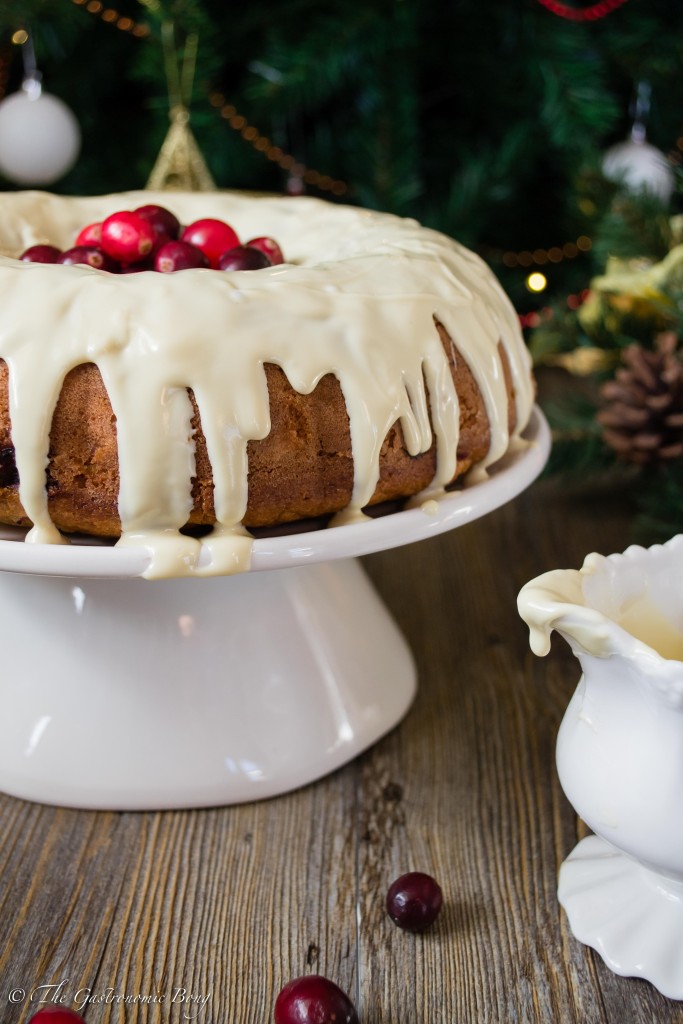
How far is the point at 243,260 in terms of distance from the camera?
0.94 m

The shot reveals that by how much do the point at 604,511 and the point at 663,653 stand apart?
0.85 m

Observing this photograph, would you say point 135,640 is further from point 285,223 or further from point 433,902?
point 285,223

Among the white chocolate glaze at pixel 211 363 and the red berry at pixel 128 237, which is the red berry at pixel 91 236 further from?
the white chocolate glaze at pixel 211 363

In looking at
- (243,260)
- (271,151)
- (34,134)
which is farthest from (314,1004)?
(271,151)

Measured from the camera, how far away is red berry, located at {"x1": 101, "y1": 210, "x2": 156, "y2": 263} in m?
0.99

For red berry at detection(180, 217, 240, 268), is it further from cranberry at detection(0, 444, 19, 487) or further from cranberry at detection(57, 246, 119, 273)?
cranberry at detection(0, 444, 19, 487)

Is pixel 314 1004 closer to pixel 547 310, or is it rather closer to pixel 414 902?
pixel 414 902

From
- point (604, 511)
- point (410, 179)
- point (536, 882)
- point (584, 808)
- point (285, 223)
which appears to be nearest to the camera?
point (584, 808)

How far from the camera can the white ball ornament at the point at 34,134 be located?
1.39m

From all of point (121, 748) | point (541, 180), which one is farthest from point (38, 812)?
point (541, 180)

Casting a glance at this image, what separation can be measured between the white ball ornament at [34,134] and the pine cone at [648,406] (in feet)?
2.78

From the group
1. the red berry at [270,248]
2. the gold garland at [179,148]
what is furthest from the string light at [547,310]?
the red berry at [270,248]

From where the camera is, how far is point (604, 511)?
64.7 inches

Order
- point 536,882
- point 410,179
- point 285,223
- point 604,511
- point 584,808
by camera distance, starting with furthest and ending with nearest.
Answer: point 410,179 → point 604,511 → point 285,223 → point 536,882 → point 584,808
